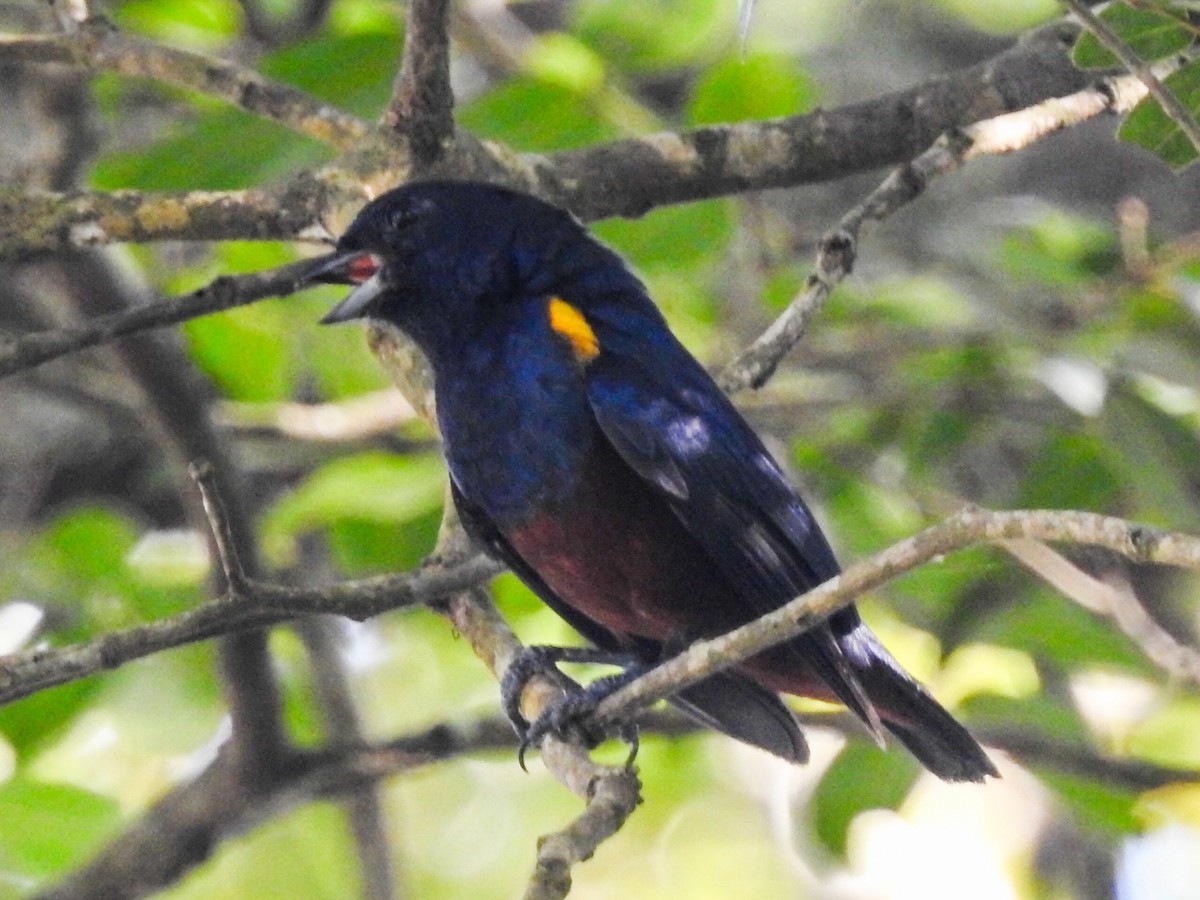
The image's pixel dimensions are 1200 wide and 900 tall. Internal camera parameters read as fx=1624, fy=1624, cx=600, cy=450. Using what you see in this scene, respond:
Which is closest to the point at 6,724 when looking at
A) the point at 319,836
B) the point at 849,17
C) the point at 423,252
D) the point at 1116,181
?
the point at 423,252

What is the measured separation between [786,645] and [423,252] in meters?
1.15

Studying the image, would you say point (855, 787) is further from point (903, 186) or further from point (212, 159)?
point (212, 159)

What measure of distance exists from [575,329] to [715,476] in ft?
1.38

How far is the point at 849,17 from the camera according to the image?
6266 millimetres

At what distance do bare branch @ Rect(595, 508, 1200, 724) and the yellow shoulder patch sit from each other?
108 cm

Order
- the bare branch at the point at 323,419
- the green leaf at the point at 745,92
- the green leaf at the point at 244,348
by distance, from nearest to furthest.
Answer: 1. the green leaf at the point at 745,92
2. the green leaf at the point at 244,348
3. the bare branch at the point at 323,419

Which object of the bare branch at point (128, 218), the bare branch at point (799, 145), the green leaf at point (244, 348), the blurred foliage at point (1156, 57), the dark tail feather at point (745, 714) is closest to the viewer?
the blurred foliage at point (1156, 57)

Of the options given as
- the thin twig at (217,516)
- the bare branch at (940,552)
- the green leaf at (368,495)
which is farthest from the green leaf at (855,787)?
the thin twig at (217,516)

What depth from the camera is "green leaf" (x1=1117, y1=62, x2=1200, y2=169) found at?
258cm

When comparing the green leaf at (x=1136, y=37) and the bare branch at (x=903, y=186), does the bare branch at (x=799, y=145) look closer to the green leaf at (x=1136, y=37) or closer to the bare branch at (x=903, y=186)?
the bare branch at (x=903, y=186)

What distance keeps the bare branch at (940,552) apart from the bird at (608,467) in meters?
0.82

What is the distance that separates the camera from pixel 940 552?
2047mm

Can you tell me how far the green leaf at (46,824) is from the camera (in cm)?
359

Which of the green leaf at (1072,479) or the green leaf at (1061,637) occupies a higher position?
the green leaf at (1072,479)
